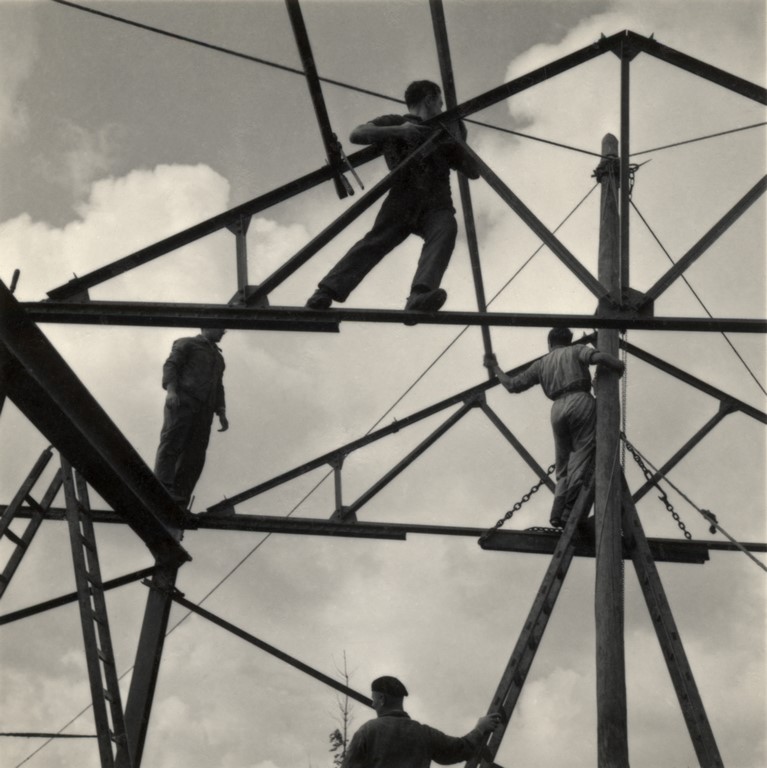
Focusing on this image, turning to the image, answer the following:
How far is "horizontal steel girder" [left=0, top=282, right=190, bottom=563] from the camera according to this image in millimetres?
6863

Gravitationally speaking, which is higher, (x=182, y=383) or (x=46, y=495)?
(x=182, y=383)

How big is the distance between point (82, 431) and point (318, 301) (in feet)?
6.57

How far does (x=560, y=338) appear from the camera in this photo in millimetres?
9984

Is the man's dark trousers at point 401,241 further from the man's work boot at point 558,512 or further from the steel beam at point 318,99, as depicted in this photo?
the man's work boot at point 558,512

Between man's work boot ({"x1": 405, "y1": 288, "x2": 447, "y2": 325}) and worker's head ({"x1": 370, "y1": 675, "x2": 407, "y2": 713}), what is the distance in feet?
7.65

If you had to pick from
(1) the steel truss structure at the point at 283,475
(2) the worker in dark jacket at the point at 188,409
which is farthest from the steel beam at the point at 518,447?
(2) the worker in dark jacket at the point at 188,409

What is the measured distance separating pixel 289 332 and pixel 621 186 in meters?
2.40

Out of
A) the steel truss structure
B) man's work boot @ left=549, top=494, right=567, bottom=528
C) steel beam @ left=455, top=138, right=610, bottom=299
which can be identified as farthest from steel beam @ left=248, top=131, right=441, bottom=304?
man's work boot @ left=549, top=494, right=567, bottom=528

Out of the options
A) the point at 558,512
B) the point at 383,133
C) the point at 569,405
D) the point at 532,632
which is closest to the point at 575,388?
the point at 569,405

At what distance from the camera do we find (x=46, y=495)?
8867 millimetres

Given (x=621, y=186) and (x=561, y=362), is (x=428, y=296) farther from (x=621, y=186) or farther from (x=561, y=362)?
(x=561, y=362)

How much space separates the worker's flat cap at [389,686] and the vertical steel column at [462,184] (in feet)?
9.18

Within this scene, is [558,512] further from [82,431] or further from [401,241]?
[82,431]

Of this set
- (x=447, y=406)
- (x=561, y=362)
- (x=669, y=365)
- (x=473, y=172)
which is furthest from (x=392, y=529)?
(x=473, y=172)
